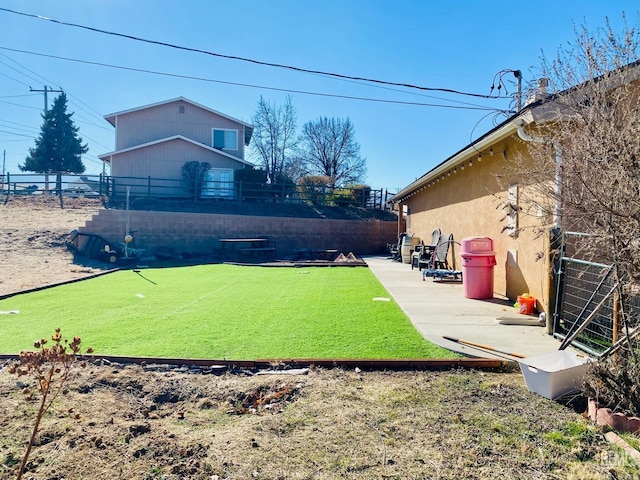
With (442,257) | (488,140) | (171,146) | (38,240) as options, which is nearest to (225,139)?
(171,146)

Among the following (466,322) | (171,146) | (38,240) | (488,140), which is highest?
(171,146)

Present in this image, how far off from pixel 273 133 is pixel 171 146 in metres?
10.6

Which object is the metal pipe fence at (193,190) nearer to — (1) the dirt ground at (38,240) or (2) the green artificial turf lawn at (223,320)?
(1) the dirt ground at (38,240)

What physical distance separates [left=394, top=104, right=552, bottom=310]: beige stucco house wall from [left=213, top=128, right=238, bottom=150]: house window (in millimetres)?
15338

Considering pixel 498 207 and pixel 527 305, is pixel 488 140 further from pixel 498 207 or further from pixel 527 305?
pixel 527 305

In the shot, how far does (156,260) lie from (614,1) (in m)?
15.4

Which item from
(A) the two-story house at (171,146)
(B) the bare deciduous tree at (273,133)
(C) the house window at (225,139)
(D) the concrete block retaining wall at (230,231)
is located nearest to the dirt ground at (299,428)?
(D) the concrete block retaining wall at (230,231)

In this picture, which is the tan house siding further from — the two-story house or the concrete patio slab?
the concrete patio slab

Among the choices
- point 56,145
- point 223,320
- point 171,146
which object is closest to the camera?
point 223,320

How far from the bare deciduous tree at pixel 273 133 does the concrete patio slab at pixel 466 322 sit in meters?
24.7

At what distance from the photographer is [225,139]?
23.6 m

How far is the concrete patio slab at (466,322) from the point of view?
4.13 m

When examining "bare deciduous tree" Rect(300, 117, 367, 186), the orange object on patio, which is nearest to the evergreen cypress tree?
"bare deciduous tree" Rect(300, 117, 367, 186)

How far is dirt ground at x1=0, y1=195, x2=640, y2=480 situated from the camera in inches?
82.8
